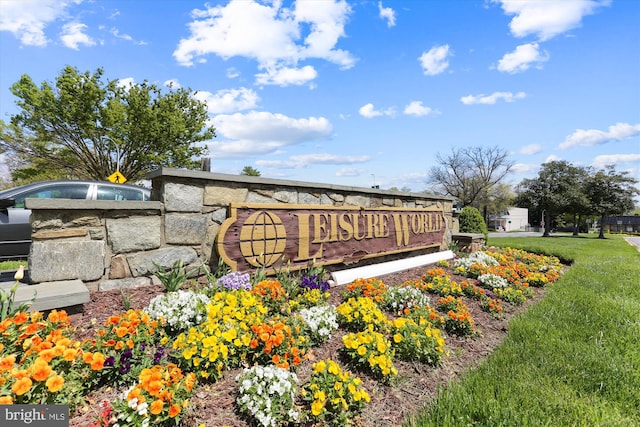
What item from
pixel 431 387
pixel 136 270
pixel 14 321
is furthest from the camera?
pixel 136 270

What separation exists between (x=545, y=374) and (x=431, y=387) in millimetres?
886

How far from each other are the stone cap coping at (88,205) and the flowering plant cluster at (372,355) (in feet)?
7.40

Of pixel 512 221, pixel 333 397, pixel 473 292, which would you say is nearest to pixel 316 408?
pixel 333 397

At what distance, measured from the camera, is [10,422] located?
4.78 ft

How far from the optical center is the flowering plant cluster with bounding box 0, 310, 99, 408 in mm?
1444

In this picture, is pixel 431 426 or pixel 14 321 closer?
pixel 431 426

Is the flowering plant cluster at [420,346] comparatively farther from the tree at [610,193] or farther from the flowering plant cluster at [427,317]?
the tree at [610,193]

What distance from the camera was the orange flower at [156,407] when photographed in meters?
1.49

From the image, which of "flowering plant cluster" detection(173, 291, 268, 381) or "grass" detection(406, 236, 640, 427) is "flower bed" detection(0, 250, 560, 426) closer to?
"flowering plant cluster" detection(173, 291, 268, 381)

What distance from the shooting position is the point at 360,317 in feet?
9.32

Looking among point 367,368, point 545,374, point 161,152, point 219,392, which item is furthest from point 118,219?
point 161,152

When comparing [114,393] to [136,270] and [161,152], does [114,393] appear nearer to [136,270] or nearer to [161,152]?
[136,270]

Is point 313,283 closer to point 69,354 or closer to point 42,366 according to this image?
point 69,354

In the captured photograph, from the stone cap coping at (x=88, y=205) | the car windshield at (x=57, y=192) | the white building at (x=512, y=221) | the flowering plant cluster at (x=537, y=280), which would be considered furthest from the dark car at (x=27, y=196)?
the white building at (x=512, y=221)
